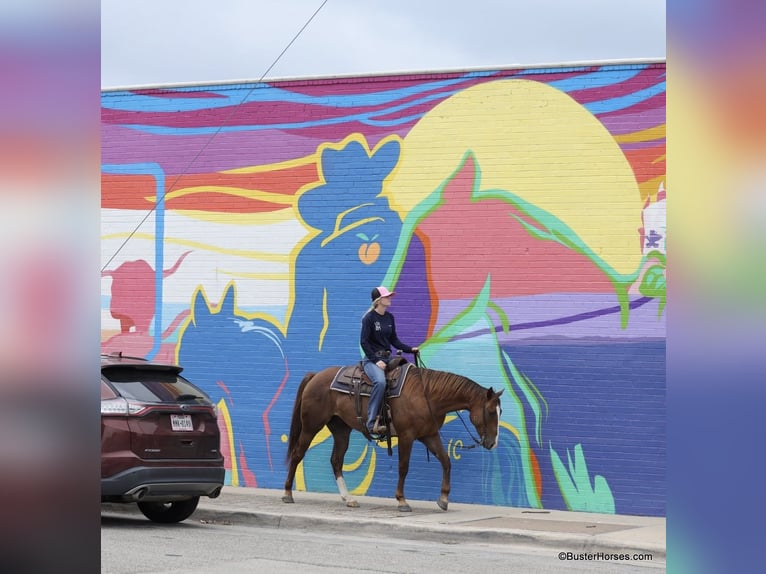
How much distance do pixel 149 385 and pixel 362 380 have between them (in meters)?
3.06

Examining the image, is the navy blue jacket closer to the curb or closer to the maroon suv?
the curb

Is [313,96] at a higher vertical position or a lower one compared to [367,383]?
higher

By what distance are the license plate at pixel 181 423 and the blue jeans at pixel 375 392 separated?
8.61 ft

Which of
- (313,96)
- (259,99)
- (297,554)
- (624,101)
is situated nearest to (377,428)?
(297,554)

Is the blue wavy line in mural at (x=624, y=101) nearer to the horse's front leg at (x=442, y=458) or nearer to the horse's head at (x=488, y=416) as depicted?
the horse's head at (x=488, y=416)

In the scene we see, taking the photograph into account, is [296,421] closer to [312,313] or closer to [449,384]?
[312,313]

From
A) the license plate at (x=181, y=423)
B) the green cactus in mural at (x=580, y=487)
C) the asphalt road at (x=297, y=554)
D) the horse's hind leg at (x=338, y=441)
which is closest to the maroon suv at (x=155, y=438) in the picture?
the license plate at (x=181, y=423)

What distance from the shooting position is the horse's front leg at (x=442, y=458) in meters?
14.0

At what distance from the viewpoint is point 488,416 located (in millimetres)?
13875

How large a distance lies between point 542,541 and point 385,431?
287 centimetres
